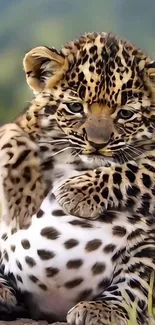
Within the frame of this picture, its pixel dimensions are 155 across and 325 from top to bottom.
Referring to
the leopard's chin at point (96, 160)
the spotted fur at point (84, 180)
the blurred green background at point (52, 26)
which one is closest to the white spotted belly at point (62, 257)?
the spotted fur at point (84, 180)

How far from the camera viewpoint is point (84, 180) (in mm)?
2178

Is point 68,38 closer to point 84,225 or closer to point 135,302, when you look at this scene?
point 84,225

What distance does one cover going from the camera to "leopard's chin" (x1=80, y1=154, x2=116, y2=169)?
216 cm

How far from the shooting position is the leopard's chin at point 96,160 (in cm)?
216

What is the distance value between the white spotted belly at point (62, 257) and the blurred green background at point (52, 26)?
1.13 ft

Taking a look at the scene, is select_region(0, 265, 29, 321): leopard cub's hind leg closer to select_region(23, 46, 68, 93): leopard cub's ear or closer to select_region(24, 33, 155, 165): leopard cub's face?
select_region(24, 33, 155, 165): leopard cub's face

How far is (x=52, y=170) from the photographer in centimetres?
225

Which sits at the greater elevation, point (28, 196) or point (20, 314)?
point (28, 196)

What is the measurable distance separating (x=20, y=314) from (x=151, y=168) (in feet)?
1.61

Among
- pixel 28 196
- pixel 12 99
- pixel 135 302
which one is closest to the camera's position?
pixel 135 302

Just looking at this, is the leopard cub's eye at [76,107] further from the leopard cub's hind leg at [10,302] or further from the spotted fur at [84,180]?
the leopard cub's hind leg at [10,302]

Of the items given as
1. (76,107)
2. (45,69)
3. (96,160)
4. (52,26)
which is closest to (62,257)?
(96,160)

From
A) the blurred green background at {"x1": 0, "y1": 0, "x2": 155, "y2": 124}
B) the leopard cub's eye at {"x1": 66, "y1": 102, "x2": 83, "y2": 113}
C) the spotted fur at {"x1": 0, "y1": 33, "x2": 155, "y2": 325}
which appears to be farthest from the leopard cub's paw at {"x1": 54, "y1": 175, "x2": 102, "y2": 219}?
the blurred green background at {"x1": 0, "y1": 0, "x2": 155, "y2": 124}

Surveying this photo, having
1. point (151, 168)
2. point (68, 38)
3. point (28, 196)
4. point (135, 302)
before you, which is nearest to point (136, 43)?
point (68, 38)
